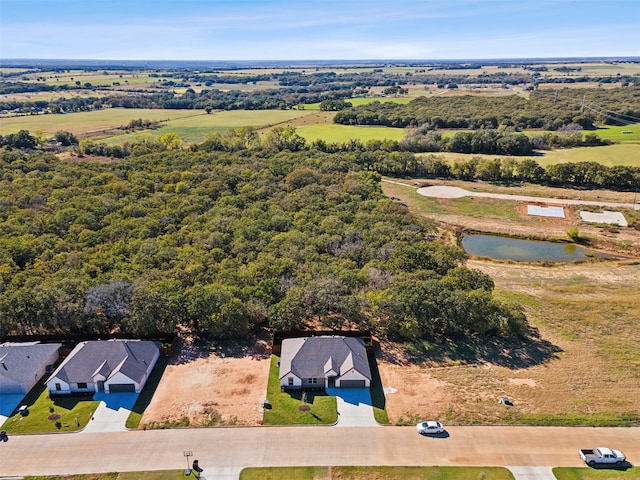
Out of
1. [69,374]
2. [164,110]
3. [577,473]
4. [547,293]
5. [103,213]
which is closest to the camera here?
[577,473]

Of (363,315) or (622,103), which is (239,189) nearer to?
(363,315)

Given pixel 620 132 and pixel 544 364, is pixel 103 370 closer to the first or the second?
pixel 544 364

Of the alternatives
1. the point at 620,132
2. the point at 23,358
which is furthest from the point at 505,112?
the point at 23,358

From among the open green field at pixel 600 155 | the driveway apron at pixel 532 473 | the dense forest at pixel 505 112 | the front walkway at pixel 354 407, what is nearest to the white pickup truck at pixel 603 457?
the driveway apron at pixel 532 473

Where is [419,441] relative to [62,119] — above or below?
below

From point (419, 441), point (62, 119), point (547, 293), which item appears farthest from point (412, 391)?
point (62, 119)

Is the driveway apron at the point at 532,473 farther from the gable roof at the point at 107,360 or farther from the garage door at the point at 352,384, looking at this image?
the gable roof at the point at 107,360
